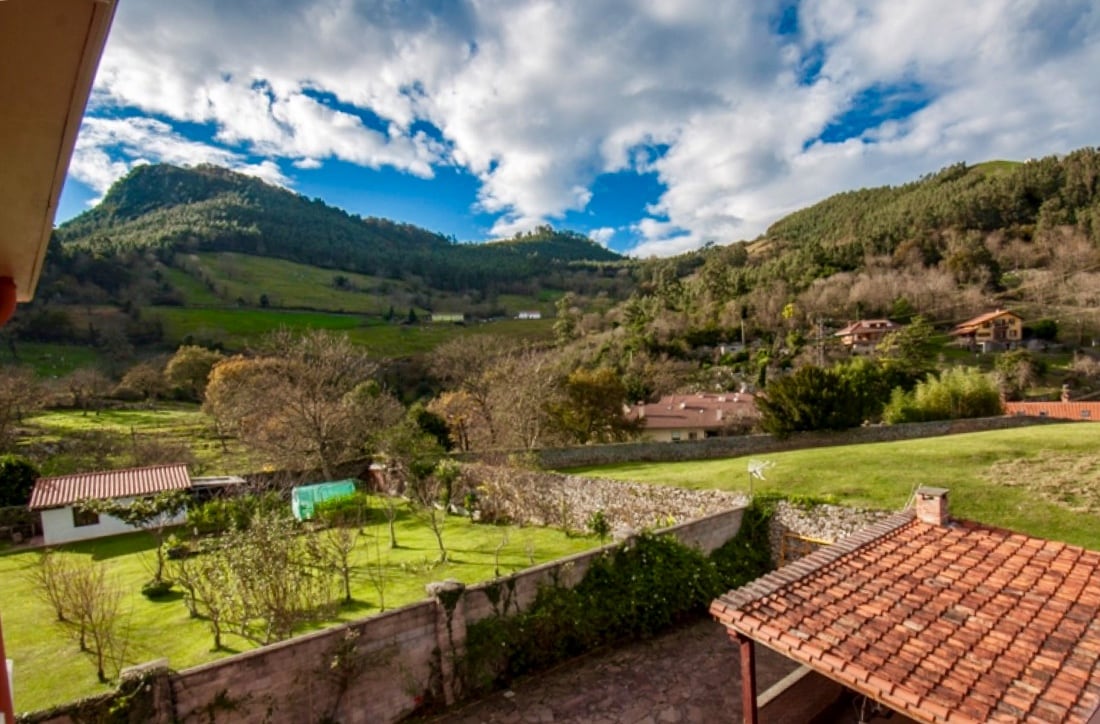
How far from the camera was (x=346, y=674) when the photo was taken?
768cm

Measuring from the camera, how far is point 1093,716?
14.7ft

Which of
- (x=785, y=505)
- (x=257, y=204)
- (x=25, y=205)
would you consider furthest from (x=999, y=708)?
(x=257, y=204)

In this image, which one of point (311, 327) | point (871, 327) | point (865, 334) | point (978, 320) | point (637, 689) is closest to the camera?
point (637, 689)

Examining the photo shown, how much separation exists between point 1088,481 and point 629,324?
44738mm

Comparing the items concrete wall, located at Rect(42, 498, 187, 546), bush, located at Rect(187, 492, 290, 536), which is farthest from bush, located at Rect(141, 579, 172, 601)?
concrete wall, located at Rect(42, 498, 187, 546)

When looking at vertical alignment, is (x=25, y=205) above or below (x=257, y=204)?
below

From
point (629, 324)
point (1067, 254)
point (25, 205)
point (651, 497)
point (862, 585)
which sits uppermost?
point (1067, 254)

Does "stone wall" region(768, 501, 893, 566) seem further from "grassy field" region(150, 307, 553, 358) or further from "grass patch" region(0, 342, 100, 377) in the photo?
"grass patch" region(0, 342, 100, 377)

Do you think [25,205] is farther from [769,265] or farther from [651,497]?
[769,265]

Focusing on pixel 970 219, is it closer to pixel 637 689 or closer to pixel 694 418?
pixel 694 418

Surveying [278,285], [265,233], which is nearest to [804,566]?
[278,285]

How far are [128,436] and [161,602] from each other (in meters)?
21.6

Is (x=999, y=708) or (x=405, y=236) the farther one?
(x=405, y=236)

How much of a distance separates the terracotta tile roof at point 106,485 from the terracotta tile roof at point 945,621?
2120cm
